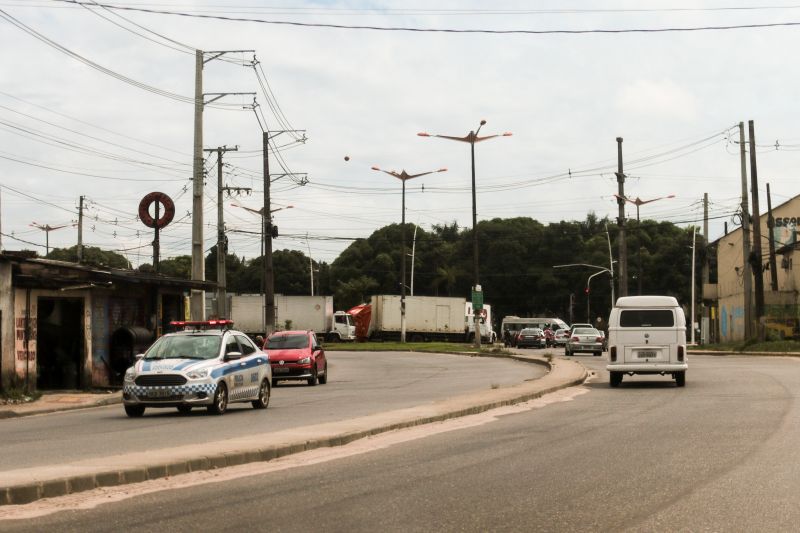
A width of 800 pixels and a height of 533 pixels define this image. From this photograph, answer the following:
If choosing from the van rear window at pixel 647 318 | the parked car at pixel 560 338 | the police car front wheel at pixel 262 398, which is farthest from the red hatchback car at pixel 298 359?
the parked car at pixel 560 338

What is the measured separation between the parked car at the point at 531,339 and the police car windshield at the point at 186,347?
51.3 metres

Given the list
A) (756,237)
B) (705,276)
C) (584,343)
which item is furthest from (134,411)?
(705,276)

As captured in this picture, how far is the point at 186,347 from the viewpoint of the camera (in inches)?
875

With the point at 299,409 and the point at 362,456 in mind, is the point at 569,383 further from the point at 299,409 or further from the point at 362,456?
the point at 362,456

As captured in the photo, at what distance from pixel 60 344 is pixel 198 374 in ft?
34.9

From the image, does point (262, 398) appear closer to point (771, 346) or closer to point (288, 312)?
point (771, 346)

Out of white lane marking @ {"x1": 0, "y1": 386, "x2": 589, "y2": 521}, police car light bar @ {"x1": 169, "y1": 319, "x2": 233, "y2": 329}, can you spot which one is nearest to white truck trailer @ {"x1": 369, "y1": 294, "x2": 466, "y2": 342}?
police car light bar @ {"x1": 169, "y1": 319, "x2": 233, "y2": 329}

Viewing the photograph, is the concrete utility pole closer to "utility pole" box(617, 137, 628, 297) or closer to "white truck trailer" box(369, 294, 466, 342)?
"utility pole" box(617, 137, 628, 297)

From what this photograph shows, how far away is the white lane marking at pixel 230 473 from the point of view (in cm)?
946

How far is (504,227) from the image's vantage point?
125500 millimetres

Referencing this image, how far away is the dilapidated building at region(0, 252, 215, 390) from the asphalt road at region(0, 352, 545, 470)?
3.51 metres

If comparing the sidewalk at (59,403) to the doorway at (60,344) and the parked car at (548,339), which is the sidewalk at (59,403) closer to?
the doorway at (60,344)

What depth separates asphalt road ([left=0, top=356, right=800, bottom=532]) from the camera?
8617 millimetres

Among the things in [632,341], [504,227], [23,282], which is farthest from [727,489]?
[504,227]
